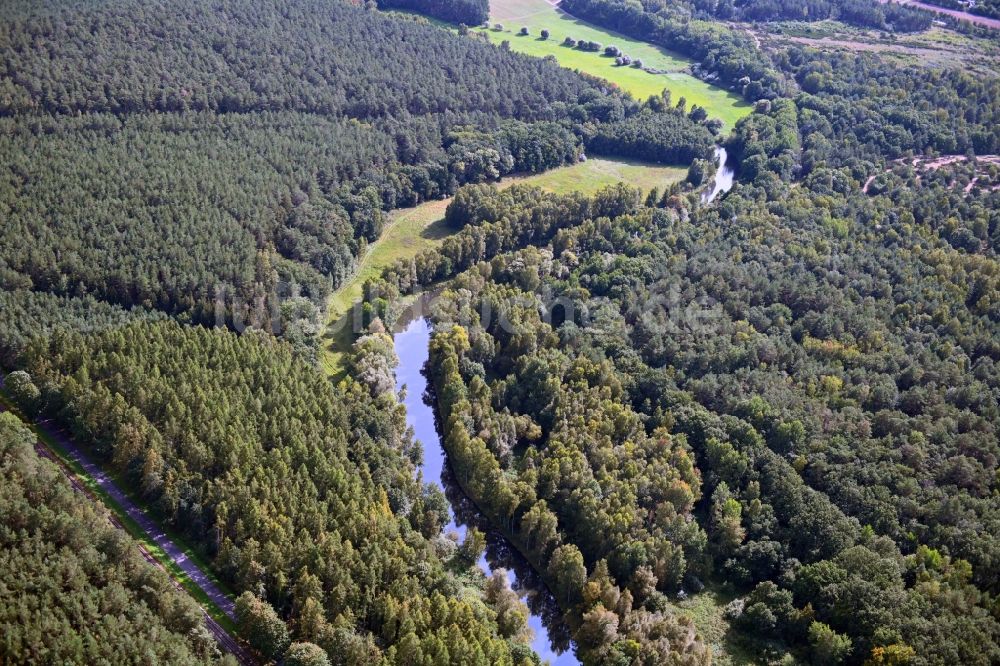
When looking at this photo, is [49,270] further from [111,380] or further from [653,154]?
[653,154]

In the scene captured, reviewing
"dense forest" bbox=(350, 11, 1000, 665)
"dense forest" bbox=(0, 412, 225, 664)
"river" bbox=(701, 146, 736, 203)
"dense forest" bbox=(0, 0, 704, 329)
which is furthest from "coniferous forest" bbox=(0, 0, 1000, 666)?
"river" bbox=(701, 146, 736, 203)

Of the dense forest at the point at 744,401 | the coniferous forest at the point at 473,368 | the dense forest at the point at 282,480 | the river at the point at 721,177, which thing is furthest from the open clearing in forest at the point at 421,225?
the dense forest at the point at 282,480

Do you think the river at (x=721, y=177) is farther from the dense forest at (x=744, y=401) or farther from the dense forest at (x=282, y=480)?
the dense forest at (x=282, y=480)

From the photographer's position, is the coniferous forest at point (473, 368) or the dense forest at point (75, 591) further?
the coniferous forest at point (473, 368)

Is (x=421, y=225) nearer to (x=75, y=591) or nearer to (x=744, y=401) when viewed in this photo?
(x=744, y=401)

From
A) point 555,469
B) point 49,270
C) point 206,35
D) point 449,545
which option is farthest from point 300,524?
point 206,35

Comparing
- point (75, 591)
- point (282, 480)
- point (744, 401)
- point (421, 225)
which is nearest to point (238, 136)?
point (421, 225)

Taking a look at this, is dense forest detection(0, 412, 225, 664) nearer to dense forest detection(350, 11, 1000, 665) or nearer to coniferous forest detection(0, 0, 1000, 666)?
coniferous forest detection(0, 0, 1000, 666)
